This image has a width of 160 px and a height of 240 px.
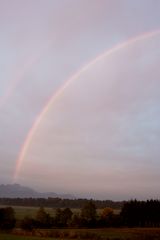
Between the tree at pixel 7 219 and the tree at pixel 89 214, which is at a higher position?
the tree at pixel 89 214

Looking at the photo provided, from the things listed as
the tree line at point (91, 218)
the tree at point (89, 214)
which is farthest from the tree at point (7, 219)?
the tree at point (89, 214)

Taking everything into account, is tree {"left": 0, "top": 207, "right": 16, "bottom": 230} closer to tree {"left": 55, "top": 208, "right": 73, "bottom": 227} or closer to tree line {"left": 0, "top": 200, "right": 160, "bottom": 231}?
tree line {"left": 0, "top": 200, "right": 160, "bottom": 231}

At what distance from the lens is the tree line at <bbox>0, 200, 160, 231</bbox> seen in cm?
7029

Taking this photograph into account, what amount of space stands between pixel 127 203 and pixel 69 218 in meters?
20.4

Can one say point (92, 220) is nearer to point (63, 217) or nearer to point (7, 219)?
point (63, 217)

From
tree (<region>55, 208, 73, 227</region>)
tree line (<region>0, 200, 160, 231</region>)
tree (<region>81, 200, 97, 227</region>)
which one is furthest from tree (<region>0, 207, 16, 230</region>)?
tree (<region>81, 200, 97, 227</region>)

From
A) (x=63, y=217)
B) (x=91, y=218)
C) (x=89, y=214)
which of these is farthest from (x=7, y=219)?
(x=91, y=218)

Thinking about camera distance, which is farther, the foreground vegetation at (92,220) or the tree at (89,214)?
the tree at (89,214)

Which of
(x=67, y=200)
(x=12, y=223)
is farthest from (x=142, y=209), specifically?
(x=67, y=200)

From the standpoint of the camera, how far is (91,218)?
84.6 m

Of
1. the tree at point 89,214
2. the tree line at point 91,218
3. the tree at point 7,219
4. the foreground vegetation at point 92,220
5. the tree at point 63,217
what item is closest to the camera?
the tree at point 7,219

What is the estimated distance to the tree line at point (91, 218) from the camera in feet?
231

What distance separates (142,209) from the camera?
97938mm

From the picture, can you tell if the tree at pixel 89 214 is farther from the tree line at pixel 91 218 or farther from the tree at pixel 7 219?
the tree at pixel 7 219
